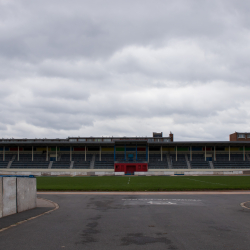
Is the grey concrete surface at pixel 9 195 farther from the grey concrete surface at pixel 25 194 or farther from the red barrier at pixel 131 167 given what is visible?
the red barrier at pixel 131 167

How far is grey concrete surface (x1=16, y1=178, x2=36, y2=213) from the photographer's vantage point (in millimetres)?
14437

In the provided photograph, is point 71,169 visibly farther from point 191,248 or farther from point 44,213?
point 191,248

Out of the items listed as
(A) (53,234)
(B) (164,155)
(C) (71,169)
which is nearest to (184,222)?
(A) (53,234)

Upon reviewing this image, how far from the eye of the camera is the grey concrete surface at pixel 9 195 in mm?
12977

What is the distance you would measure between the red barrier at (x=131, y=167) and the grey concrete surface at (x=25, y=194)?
2316 inches

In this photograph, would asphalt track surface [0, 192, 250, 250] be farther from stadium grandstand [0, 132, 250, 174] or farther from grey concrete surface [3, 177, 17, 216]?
stadium grandstand [0, 132, 250, 174]

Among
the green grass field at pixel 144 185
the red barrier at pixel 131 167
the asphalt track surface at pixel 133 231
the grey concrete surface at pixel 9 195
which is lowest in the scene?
the red barrier at pixel 131 167

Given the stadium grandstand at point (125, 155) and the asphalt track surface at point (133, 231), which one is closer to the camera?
the asphalt track surface at point (133, 231)

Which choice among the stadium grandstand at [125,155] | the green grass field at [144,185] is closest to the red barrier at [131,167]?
the stadium grandstand at [125,155]

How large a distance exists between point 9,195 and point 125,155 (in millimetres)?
67608

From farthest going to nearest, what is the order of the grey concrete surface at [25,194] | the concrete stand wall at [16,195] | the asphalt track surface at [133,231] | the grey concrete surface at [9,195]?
the grey concrete surface at [25,194]
the grey concrete surface at [9,195]
the concrete stand wall at [16,195]
the asphalt track surface at [133,231]

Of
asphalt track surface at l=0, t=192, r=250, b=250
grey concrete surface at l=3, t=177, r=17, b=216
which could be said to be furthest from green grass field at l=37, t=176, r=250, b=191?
grey concrete surface at l=3, t=177, r=17, b=216

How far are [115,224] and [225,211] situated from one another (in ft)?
24.1

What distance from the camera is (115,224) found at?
11492 mm
